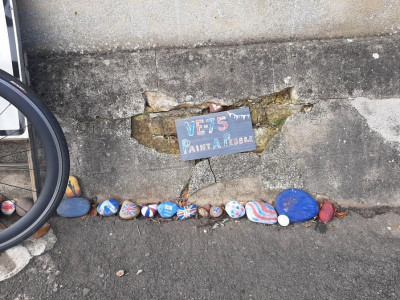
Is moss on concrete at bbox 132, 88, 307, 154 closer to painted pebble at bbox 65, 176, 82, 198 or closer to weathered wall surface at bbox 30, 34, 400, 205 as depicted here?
weathered wall surface at bbox 30, 34, 400, 205

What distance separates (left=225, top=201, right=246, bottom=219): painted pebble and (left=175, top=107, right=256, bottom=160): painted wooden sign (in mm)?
394

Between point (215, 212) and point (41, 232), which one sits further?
point (215, 212)

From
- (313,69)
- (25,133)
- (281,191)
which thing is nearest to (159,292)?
(281,191)

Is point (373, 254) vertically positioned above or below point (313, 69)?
below

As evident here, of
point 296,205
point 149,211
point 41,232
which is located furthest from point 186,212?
point 41,232

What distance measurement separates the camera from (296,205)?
2.65 m

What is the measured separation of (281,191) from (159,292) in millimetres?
1165

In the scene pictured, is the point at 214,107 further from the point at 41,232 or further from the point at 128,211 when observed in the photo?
the point at 41,232

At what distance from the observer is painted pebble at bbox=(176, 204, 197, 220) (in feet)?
8.70

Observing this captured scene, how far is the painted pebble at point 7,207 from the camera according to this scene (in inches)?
104

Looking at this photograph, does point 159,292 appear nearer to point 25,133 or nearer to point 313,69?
point 25,133

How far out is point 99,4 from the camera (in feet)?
7.95

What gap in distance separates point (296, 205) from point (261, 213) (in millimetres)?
271

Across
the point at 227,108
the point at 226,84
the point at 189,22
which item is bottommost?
the point at 227,108
